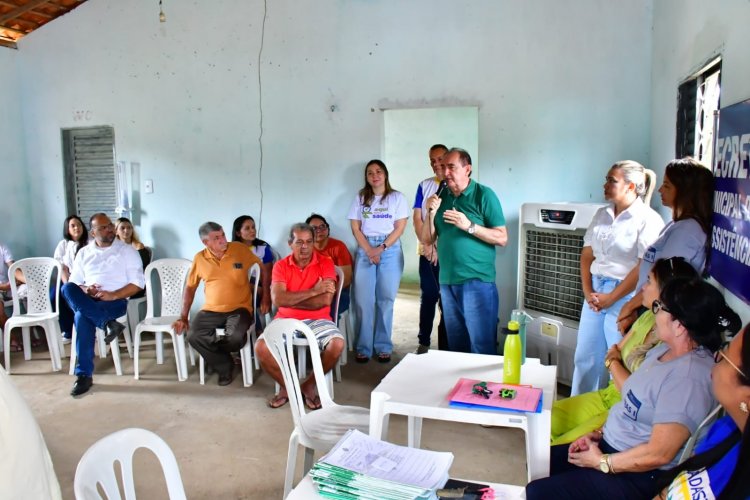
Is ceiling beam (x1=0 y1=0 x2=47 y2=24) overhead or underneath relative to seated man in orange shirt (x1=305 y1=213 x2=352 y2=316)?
overhead

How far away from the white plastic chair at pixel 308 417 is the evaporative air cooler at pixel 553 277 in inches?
64.9

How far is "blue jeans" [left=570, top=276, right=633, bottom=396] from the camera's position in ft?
9.35

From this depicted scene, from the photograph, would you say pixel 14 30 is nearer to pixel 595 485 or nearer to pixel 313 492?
pixel 313 492

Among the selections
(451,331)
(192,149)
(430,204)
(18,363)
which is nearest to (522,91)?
(430,204)

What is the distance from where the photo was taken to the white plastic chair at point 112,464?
1197 mm

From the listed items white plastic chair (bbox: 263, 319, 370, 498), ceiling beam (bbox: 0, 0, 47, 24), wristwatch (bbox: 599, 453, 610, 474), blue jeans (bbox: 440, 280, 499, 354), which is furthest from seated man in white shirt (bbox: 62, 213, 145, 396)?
wristwatch (bbox: 599, 453, 610, 474)

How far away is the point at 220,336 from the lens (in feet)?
12.2

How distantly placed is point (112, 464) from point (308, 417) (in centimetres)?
103

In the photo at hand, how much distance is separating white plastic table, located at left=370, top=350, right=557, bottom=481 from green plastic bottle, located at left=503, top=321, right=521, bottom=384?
0.21 feet

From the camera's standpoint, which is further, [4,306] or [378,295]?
[4,306]

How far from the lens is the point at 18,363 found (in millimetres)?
4316

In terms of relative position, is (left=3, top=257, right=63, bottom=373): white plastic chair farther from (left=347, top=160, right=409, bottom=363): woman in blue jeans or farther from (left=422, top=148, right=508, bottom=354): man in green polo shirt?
(left=422, top=148, right=508, bottom=354): man in green polo shirt

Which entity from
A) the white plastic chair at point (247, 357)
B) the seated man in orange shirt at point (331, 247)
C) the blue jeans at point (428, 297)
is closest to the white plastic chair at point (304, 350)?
the white plastic chair at point (247, 357)

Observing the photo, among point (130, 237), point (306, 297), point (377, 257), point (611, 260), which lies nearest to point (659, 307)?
point (611, 260)
